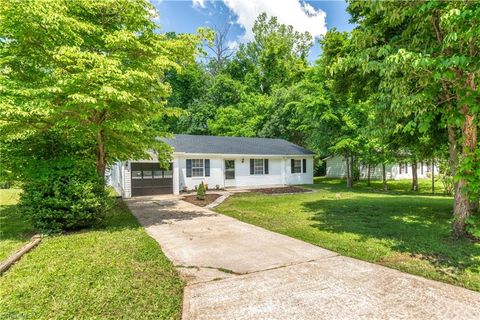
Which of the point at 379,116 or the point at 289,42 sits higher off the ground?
the point at 289,42

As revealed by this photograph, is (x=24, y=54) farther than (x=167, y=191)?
No

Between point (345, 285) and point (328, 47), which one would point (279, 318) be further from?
point (328, 47)

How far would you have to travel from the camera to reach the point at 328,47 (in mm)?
11156

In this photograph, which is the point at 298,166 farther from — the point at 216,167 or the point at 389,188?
the point at 216,167

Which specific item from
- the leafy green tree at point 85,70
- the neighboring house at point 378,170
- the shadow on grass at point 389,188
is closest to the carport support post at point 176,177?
the leafy green tree at point 85,70

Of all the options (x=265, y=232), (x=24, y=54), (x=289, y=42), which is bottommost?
(x=265, y=232)

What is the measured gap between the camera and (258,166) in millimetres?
21516

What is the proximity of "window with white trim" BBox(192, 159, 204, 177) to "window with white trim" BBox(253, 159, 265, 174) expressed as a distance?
4.43 m

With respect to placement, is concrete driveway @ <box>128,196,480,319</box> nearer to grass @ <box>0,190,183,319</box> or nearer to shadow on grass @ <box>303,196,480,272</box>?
grass @ <box>0,190,183,319</box>

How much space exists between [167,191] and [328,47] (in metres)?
12.1

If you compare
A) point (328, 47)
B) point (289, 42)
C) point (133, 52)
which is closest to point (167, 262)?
point (133, 52)

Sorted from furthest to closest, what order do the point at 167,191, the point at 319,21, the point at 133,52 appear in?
the point at 319,21, the point at 167,191, the point at 133,52

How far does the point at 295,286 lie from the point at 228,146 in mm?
17266

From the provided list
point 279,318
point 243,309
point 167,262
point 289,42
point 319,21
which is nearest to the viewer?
point 279,318
